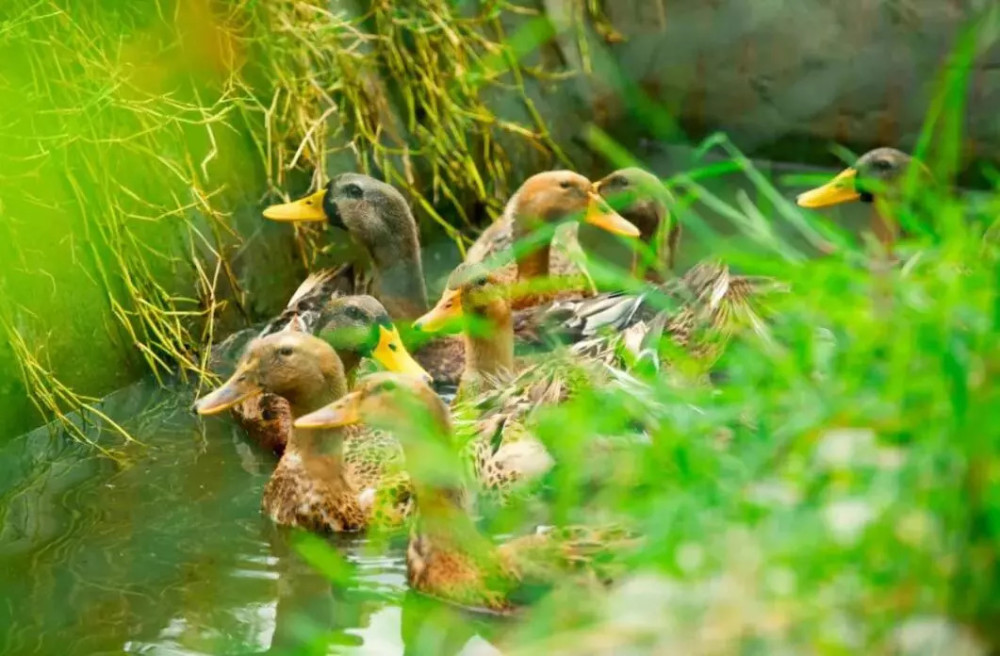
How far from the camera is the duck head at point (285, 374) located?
17.9 ft

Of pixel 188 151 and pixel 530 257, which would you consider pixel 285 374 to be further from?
pixel 530 257

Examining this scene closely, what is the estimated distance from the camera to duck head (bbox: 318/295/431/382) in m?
5.86

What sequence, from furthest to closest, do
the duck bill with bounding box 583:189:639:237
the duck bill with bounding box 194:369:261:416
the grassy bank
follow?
1. the duck bill with bounding box 583:189:639:237
2. the grassy bank
3. the duck bill with bounding box 194:369:261:416

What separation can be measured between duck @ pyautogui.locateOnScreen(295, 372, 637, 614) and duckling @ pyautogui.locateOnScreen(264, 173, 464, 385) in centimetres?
178

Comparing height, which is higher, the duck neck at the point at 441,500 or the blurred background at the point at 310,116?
the blurred background at the point at 310,116

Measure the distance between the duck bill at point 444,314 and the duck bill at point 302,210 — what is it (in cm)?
91

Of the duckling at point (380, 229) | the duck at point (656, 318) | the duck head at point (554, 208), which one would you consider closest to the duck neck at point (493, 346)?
the duck at point (656, 318)

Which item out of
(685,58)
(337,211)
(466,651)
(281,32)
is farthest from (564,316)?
(685,58)

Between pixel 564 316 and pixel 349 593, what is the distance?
1956 mm

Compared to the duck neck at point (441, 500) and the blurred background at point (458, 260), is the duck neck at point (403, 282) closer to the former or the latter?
the blurred background at point (458, 260)

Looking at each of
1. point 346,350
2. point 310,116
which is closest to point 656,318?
point 346,350

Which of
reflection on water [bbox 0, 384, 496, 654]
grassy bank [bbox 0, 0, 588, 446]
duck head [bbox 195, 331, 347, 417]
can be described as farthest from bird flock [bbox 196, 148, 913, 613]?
grassy bank [bbox 0, 0, 588, 446]

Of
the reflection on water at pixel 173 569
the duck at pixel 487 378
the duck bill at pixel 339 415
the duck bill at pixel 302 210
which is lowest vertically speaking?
the reflection on water at pixel 173 569

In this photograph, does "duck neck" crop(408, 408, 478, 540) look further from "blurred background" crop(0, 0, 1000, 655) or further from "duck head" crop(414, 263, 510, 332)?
"duck head" crop(414, 263, 510, 332)
